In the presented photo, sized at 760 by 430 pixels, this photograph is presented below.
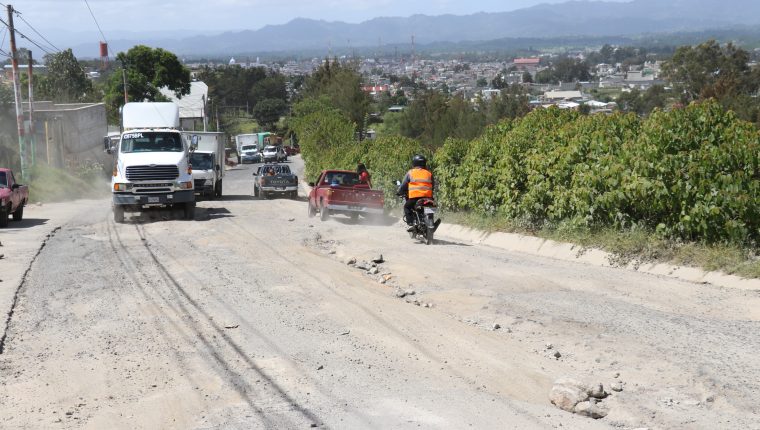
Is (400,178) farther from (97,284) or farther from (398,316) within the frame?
(398,316)

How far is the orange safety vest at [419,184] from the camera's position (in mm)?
18359

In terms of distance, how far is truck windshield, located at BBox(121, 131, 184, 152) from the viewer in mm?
25328

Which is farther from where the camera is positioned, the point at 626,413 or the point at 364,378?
the point at 364,378

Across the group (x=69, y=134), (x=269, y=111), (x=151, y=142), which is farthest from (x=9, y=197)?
(x=269, y=111)

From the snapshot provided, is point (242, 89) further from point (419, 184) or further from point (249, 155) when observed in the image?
point (419, 184)

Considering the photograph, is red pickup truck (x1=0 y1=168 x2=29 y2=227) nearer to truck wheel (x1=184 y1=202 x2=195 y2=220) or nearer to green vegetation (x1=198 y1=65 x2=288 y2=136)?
truck wheel (x1=184 y1=202 x2=195 y2=220)

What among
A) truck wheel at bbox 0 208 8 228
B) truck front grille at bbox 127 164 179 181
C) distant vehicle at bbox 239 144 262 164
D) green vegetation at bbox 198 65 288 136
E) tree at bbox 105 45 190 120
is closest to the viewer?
truck wheel at bbox 0 208 8 228

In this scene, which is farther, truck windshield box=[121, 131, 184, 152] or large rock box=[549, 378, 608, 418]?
truck windshield box=[121, 131, 184, 152]

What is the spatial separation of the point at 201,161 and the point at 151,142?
9.67 metres

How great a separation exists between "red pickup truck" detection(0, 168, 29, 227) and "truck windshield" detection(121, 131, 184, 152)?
3.19 m

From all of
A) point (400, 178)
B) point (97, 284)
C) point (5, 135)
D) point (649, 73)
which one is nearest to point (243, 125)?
point (649, 73)

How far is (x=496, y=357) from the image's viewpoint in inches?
359

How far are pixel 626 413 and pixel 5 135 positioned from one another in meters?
52.2

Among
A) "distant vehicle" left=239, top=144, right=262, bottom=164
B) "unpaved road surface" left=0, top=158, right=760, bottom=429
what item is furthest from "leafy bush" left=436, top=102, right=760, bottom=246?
"distant vehicle" left=239, top=144, right=262, bottom=164
